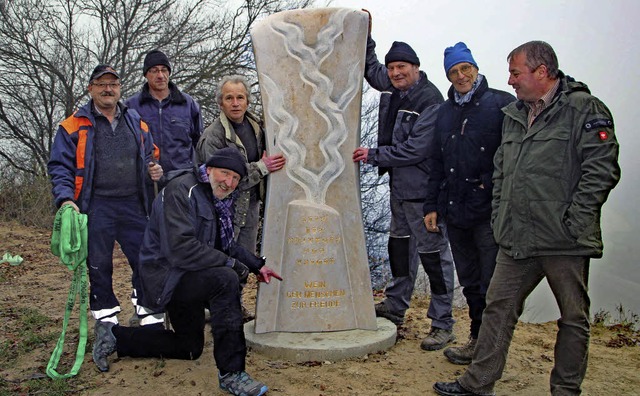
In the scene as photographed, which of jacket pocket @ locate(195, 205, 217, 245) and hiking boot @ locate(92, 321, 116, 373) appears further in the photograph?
hiking boot @ locate(92, 321, 116, 373)

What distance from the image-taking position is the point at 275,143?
463 cm

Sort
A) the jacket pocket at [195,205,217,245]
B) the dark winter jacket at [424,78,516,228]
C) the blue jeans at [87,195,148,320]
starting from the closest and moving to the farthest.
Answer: the jacket pocket at [195,205,217,245] → the dark winter jacket at [424,78,516,228] → the blue jeans at [87,195,148,320]

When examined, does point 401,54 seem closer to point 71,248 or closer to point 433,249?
point 433,249

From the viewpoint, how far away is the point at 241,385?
366cm

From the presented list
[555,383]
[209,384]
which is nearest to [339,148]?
[209,384]

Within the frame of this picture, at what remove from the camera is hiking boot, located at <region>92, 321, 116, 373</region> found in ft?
13.7

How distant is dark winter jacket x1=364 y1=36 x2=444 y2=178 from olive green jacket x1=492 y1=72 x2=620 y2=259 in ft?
4.30

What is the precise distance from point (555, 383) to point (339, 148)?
7.18ft

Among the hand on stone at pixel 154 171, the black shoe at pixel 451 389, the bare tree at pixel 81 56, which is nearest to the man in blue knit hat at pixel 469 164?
the black shoe at pixel 451 389

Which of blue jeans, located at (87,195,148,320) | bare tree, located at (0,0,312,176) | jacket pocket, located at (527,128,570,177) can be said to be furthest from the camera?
bare tree, located at (0,0,312,176)

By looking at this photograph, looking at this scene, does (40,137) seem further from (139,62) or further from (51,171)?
(51,171)

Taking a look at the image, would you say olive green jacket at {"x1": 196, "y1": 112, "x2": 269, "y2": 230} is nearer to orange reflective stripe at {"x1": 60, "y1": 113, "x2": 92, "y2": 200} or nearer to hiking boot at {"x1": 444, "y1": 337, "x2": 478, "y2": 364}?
orange reflective stripe at {"x1": 60, "y1": 113, "x2": 92, "y2": 200}

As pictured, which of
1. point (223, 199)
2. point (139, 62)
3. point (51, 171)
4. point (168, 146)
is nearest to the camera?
point (223, 199)

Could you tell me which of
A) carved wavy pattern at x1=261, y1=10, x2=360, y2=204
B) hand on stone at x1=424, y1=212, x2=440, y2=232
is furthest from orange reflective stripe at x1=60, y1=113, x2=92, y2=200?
hand on stone at x1=424, y1=212, x2=440, y2=232
